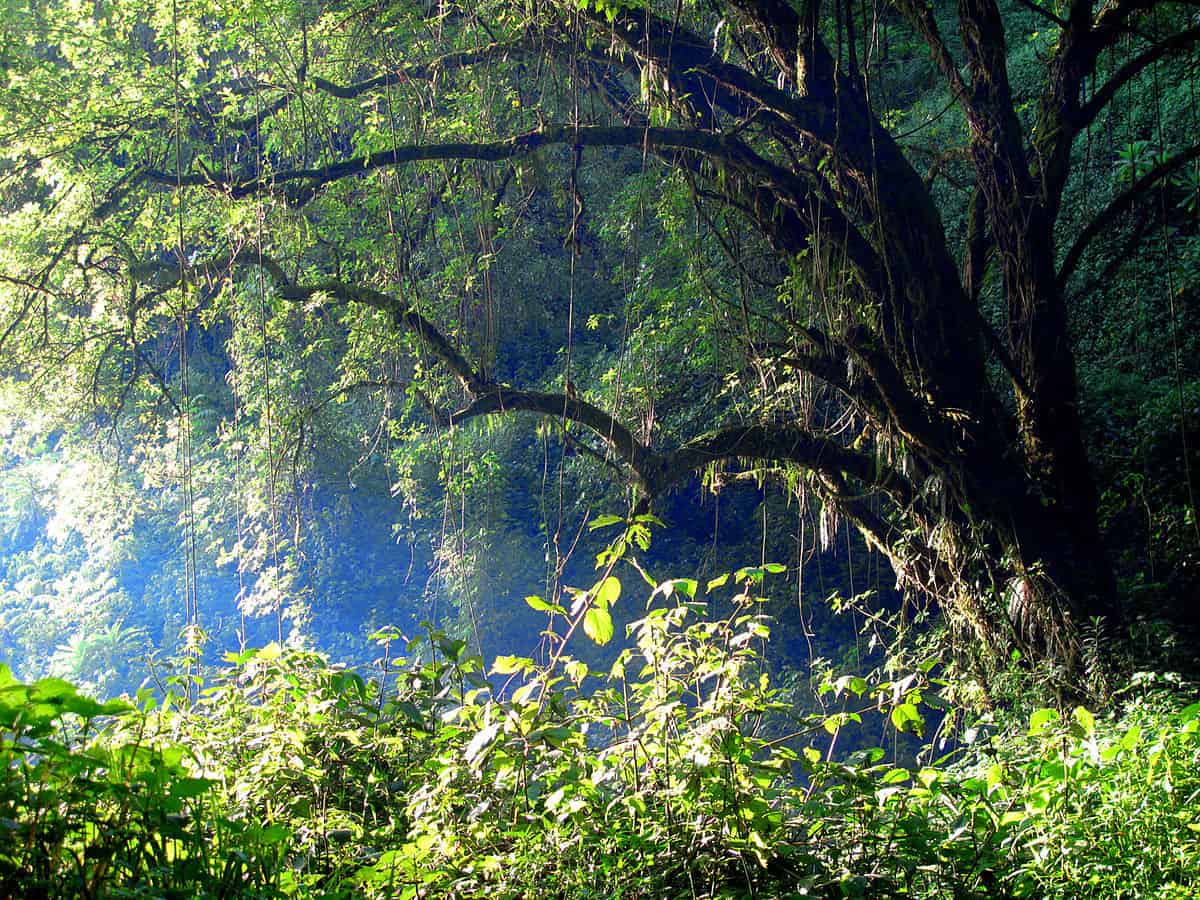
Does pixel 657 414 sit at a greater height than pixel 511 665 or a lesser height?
greater

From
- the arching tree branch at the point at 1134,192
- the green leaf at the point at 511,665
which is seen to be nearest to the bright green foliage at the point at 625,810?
the green leaf at the point at 511,665

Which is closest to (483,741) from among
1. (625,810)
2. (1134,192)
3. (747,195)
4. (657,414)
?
(625,810)

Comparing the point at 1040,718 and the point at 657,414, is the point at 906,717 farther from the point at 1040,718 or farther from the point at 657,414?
the point at 657,414

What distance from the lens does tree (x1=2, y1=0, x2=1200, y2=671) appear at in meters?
4.54

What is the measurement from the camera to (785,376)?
535cm

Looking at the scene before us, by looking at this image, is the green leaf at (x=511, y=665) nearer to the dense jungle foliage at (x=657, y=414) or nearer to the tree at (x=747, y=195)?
the dense jungle foliage at (x=657, y=414)

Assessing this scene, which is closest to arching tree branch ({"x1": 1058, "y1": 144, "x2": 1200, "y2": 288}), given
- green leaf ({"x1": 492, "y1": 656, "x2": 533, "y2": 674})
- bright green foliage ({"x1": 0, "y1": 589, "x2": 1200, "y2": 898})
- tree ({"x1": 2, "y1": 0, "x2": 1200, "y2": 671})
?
tree ({"x1": 2, "y1": 0, "x2": 1200, "y2": 671})

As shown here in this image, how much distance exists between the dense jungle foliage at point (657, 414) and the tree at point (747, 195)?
28 millimetres

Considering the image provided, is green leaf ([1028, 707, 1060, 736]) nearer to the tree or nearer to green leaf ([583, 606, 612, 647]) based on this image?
green leaf ([583, 606, 612, 647])

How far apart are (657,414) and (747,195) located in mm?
1822

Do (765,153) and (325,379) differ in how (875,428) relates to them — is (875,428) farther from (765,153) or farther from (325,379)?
(325,379)

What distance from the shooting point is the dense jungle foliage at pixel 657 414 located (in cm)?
185

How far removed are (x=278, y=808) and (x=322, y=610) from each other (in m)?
12.3

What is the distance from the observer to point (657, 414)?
6.44 meters
